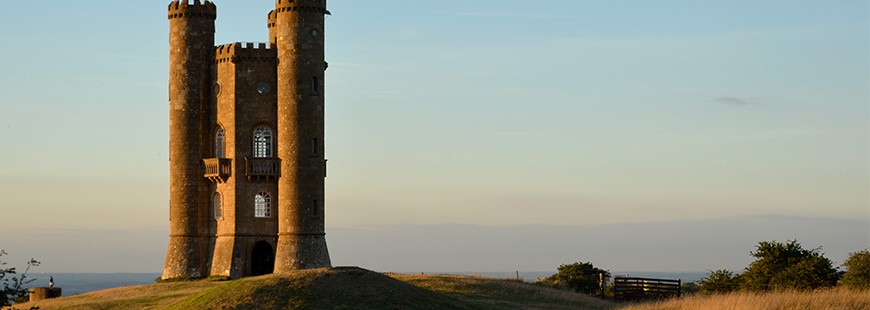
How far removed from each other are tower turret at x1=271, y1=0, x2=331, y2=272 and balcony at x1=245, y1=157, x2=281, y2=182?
598 mm

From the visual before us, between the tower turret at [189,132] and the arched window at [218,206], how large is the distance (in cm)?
48

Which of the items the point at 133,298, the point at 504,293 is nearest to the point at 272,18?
the point at 133,298

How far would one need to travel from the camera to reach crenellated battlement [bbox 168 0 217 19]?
228ft

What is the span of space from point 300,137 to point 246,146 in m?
3.66

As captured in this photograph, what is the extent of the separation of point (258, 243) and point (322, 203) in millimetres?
4503

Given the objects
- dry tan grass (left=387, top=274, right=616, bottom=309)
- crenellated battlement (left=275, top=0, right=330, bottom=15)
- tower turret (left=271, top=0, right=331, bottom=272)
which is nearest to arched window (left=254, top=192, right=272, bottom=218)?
tower turret (left=271, top=0, right=331, bottom=272)

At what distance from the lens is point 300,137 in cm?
6638

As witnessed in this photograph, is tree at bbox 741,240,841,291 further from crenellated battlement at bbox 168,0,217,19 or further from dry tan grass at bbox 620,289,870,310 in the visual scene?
crenellated battlement at bbox 168,0,217,19

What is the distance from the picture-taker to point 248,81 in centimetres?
6806

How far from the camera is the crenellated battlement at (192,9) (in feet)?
228

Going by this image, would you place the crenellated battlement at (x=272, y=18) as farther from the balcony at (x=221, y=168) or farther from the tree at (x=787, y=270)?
the tree at (x=787, y=270)

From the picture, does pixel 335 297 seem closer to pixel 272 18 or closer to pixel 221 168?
pixel 221 168

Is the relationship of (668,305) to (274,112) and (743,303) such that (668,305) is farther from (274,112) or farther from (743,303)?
(274,112)

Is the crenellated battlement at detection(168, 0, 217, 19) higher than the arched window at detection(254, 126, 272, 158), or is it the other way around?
the crenellated battlement at detection(168, 0, 217, 19)
